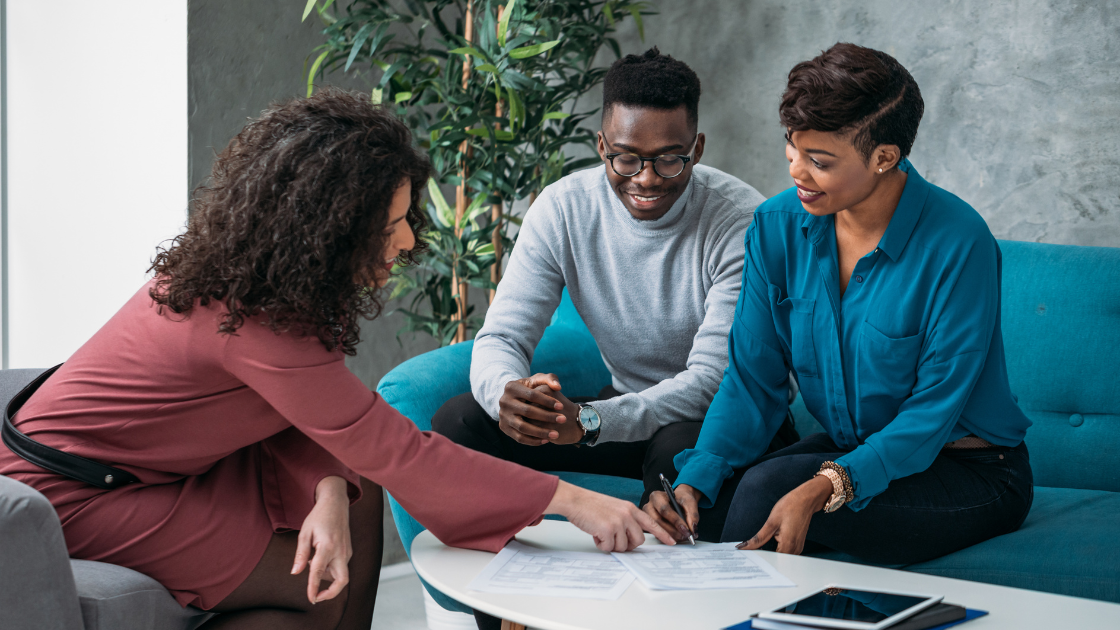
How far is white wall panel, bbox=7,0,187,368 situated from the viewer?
7.71ft

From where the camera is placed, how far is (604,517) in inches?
47.1

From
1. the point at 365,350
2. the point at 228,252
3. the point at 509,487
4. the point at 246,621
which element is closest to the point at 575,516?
the point at 509,487

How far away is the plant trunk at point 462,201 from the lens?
2484 millimetres

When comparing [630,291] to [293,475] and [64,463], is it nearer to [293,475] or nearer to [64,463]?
[293,475]

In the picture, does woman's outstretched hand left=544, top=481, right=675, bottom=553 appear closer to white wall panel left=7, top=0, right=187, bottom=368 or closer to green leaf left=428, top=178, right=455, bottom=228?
green leaf left=428, top=178, right=455, bottom=228

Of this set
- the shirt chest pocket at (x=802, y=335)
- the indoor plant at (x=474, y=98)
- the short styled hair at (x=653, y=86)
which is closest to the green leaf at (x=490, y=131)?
the indoor plant at (x=474, y=98)

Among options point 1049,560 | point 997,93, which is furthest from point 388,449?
point 997,93

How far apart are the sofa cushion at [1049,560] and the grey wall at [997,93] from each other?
98cm

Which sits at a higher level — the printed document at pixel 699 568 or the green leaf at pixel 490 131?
the green leaf at pixel 490 131

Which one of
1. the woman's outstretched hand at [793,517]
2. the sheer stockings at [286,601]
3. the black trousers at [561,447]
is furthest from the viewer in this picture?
the black trousers at [561,447]

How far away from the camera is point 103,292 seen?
2451 millimetres

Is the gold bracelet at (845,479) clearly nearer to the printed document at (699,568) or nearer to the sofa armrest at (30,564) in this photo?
the printed document at (699,568)

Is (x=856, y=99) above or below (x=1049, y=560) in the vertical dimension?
above

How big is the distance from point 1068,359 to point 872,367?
2.11 ft
